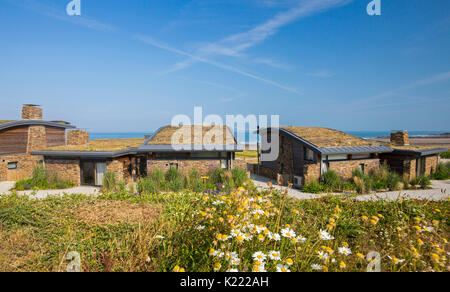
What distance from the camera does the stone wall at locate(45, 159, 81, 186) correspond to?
50.8 feet

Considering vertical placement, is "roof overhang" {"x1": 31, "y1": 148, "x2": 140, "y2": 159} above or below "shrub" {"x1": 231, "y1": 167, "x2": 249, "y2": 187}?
above

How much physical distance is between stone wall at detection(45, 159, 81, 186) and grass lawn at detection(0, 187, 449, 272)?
1058cm

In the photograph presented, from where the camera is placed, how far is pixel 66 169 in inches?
615

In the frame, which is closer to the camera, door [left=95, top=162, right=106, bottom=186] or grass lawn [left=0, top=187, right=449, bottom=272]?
grass lawn [left=0, top=187, right=449, bottom=272]

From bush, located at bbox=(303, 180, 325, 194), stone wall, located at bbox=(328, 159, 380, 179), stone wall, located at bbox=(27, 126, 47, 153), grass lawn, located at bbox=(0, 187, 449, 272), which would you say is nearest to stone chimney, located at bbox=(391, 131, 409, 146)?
stone wall, located at bbox=(328, 159, 380, 179)

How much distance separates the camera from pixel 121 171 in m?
15.4

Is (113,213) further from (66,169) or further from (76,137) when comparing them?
(76,137)

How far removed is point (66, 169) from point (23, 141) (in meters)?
6.28

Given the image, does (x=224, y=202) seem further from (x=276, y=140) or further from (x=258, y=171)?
(x=258, y=171)

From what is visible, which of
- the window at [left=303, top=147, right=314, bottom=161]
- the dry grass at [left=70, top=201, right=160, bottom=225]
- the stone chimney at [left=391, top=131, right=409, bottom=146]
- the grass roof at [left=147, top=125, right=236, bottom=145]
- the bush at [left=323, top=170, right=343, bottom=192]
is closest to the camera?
the dry grass at [left=70, top=201, right=160, bottom=225]

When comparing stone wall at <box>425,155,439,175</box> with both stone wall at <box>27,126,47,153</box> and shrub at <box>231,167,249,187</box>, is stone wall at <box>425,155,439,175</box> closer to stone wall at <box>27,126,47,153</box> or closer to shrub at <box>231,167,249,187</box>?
shrub at <box>231,167,249,187</box>

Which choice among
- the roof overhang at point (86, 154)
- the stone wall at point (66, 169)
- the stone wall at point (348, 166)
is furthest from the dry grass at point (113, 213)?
the stone wall at point (348, 166)
